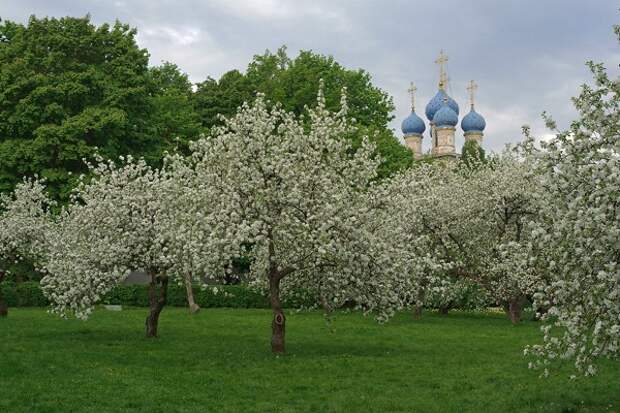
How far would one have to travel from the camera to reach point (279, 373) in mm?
19953

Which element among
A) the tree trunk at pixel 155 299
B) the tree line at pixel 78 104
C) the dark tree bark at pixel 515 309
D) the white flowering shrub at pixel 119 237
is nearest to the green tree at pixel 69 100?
the tree line at pixel 78 104

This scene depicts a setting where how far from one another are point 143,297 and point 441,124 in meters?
84.2

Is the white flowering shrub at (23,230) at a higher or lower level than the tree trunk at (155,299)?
higher

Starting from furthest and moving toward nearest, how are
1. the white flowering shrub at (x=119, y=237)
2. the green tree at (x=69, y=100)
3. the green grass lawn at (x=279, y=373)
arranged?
the green tree at (x=69, y=100)
the white flowering shrub at (x=119, y=237)
the green grass lawn at (x=279, y=373)

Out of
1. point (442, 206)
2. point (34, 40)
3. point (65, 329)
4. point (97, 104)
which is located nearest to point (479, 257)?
point (442, 206)

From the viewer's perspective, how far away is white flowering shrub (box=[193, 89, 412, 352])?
70.0 feet

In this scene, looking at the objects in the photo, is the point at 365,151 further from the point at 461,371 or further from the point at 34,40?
the point at 34,40

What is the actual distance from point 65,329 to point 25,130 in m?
20.0

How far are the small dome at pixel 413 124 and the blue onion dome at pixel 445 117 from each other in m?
5.08

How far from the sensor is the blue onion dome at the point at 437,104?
126 meters

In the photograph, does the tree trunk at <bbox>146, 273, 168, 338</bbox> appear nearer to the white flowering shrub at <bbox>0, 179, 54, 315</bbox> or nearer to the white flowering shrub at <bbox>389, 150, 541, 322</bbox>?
the white flowering shrub at <bbox>0, 179, 54, 315</bbox>

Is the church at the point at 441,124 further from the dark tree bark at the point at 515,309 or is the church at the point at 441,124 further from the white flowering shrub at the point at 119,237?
the white flowering shrub at the point at 119,237

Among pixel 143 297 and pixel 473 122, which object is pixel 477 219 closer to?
pixel 143 297

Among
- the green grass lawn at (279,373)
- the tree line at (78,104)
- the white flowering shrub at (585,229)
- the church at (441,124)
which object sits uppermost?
the church at (441,124)
